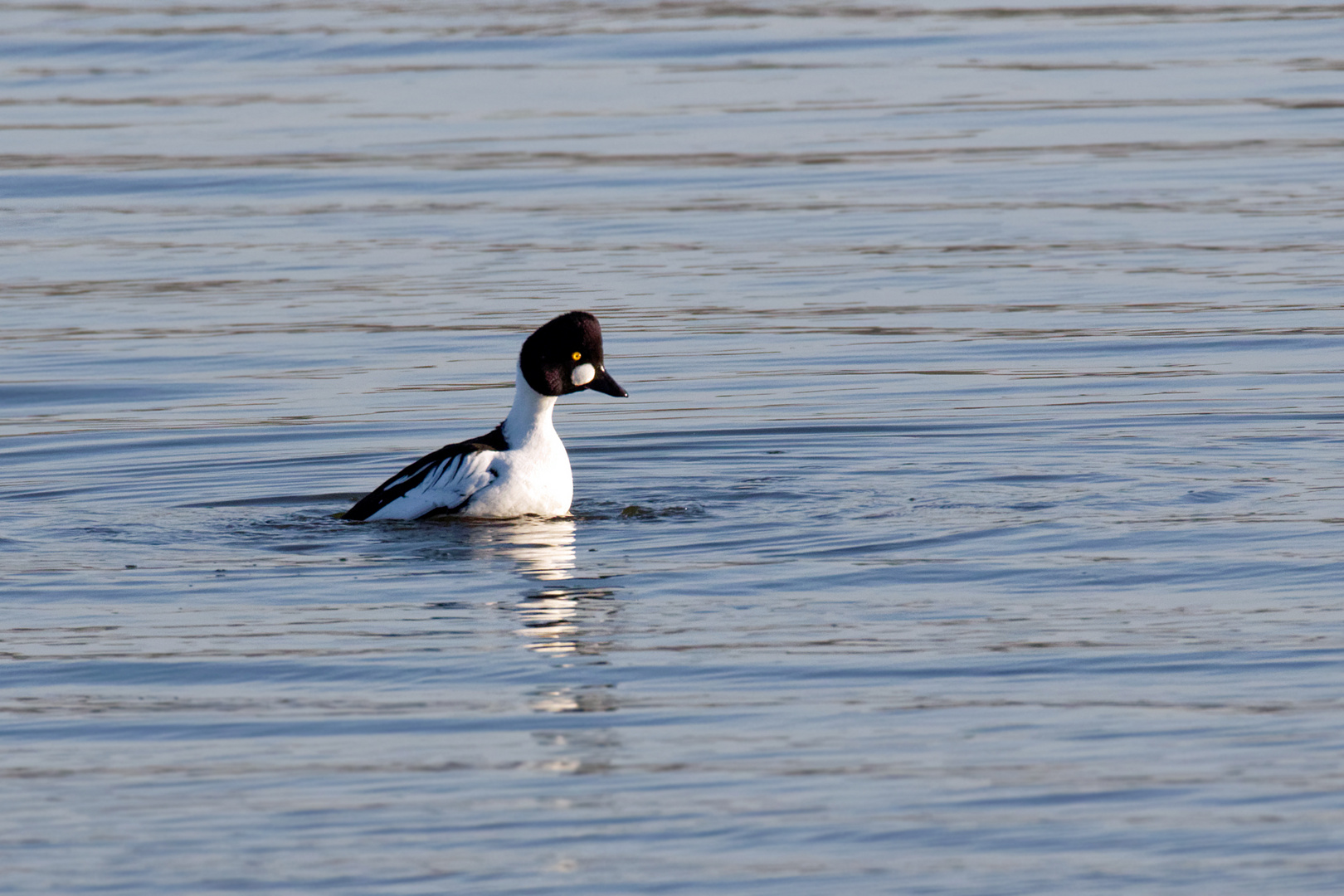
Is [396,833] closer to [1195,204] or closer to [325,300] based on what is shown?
[325,300]

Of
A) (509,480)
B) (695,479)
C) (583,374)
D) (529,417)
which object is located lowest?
(695,479)

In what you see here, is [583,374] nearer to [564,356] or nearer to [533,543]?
[564,356]

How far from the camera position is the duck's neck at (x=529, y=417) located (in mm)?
11680

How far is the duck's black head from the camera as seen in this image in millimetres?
11625

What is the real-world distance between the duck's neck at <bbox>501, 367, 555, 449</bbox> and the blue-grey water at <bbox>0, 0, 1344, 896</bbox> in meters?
0.48

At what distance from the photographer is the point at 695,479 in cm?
1249

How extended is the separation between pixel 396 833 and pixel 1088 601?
3607 mm

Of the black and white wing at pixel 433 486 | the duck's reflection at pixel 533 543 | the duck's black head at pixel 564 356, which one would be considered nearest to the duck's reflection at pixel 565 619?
the duck's reflection at pixel 533 543

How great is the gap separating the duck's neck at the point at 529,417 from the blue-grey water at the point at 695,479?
48 cm

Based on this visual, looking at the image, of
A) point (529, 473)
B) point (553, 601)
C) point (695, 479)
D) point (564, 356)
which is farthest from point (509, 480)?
point (553, 601)

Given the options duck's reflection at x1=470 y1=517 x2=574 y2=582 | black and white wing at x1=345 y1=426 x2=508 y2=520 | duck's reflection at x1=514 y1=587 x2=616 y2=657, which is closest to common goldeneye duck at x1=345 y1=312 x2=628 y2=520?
black and white wing at x1=345 y1=426 x2=508 y2=520

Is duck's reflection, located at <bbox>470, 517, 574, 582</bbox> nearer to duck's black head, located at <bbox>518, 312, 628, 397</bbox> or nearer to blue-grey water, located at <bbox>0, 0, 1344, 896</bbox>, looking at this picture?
blue-grey water, located at <bbox>0, 0, 1344, 896</bbox>

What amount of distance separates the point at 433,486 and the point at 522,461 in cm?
50

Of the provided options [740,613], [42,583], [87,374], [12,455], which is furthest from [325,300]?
[740,613]
